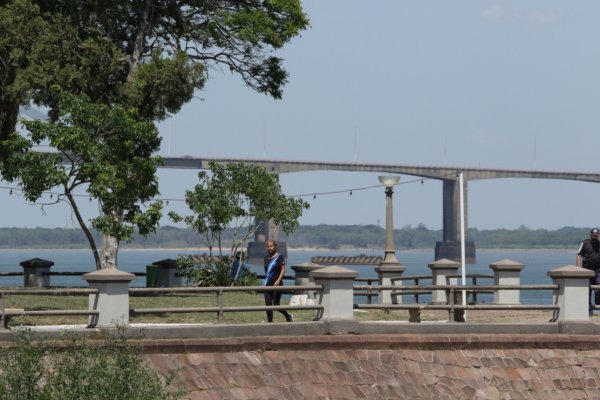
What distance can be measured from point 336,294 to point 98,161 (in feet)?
43.3

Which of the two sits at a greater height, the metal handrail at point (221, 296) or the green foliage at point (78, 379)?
the metal handrail at point (221, 296)

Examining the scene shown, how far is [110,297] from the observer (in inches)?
793

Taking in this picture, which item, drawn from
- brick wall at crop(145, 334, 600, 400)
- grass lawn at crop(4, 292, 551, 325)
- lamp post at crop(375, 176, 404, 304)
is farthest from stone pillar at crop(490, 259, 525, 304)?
brick wall at crop(145, 334, 600, 400)

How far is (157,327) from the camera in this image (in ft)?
67.0

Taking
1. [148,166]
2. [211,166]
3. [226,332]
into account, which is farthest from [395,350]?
[211,166]

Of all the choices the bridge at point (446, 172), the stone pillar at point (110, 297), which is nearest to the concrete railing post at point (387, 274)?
the stone pillar at point (110, 297)

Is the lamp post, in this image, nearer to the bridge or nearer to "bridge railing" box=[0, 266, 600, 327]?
"bridge railing" box=[0, 266, 600, 327]

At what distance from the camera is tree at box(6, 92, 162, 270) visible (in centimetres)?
3338

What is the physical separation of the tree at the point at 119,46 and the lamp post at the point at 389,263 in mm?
6310

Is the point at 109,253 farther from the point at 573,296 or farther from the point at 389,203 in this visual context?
the point at 573,296

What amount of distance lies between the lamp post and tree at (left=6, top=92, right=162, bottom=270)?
6020 mm

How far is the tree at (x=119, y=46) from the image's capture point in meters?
35.3

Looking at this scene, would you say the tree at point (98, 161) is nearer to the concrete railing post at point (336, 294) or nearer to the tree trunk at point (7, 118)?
the tree trunk at point (7, 118)

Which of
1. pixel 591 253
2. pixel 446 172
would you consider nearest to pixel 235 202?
pixel 591 253
